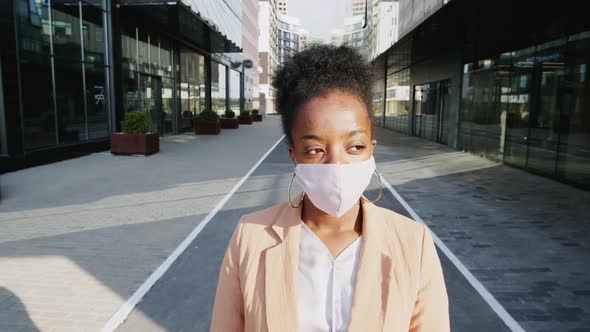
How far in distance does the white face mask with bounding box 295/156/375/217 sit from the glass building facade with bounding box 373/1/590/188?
7387 mm

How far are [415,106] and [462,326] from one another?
25931 mm

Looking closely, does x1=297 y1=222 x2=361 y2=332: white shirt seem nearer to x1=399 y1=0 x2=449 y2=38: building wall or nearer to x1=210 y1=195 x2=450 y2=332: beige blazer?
x1=210 y1=195 x2=450 y2=332: beige blazer

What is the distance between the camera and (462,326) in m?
3.77

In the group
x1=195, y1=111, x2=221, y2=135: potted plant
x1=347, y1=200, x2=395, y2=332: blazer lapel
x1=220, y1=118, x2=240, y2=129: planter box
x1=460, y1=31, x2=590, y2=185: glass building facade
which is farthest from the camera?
x1=220, y1=118, x2=240, y2=129: planter box

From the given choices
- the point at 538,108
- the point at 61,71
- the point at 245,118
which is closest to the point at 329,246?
the point at 538,108

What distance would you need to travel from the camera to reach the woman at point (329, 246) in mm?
1502

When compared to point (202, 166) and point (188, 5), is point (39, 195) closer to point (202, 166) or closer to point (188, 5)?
point (202, 166)

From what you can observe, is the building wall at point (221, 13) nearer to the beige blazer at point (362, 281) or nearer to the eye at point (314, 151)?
the eye at point (314, 151)

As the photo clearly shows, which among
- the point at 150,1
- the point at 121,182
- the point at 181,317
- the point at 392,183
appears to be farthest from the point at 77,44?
the point at 181,317

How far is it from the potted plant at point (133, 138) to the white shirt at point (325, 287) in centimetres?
1493

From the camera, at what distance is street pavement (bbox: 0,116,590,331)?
4.00 metres

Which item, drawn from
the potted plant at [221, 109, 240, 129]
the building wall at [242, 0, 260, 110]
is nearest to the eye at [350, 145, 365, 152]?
the potted plant at [221, 109, 240, 129]

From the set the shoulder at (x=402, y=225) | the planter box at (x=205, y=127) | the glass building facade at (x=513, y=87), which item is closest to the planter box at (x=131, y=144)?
the glass building facade at (x=513, y=87)

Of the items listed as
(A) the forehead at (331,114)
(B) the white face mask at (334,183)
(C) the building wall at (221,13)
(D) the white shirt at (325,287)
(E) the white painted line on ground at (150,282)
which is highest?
(C) the building wall at (221,13)
